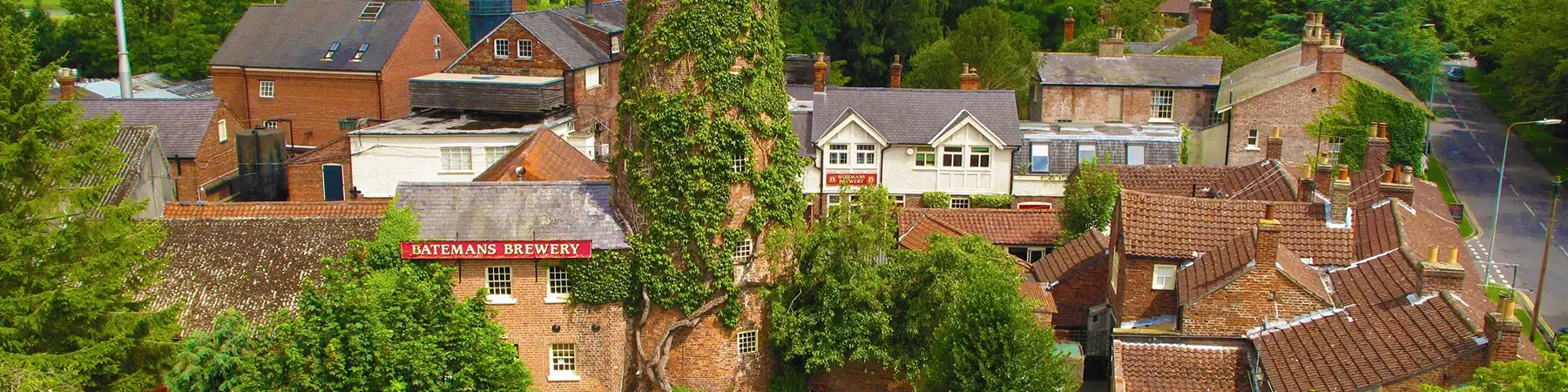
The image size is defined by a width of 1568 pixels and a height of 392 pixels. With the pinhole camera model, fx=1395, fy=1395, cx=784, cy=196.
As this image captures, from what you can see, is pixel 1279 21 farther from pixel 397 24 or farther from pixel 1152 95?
pixel 397 24

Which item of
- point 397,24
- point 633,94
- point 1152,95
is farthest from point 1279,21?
point 633,94

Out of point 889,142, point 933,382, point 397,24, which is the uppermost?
point 397,24

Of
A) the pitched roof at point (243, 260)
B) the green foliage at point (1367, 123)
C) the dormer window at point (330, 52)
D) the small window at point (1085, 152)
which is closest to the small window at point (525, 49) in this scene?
the dormer window at point (330, 52)

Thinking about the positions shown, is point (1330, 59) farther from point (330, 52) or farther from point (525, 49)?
point (330, 52)

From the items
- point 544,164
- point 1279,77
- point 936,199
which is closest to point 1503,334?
point 936,199

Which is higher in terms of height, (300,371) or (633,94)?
(633,94)

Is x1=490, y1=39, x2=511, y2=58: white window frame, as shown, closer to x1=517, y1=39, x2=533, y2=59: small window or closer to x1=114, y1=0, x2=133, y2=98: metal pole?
x1=517, y1=39, x2=533, y2=59: small window
